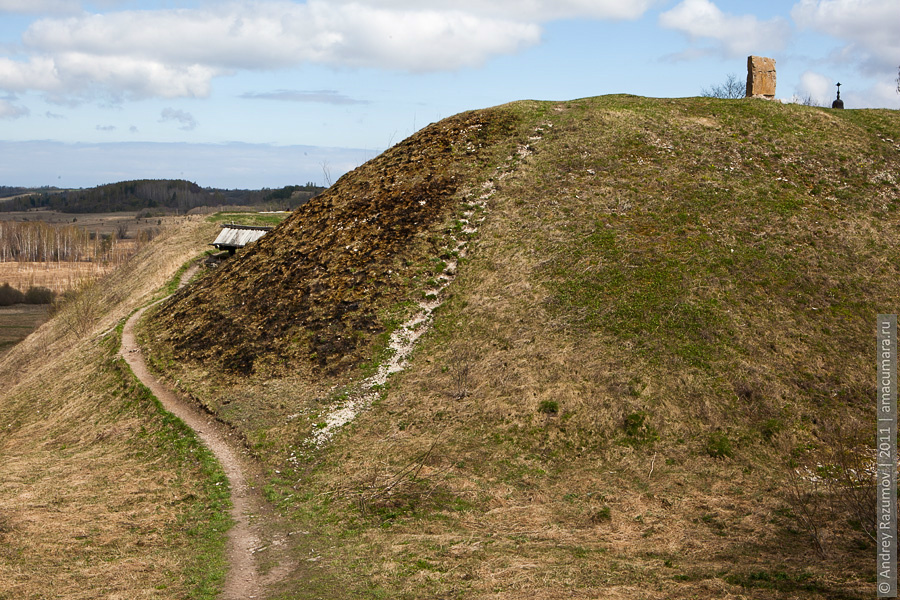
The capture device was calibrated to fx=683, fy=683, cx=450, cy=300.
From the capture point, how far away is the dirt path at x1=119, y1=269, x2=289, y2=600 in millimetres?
14364

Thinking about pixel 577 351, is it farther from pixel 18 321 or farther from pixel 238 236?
pixel 18 321

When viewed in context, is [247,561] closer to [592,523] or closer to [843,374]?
[592,523]

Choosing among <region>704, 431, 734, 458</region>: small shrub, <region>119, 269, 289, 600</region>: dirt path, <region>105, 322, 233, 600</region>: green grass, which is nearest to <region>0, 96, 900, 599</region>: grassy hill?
<region>704, 431, 734, 458</region>: small shrub

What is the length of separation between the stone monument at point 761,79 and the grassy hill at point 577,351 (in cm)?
214

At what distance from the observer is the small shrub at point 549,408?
71.0 feet

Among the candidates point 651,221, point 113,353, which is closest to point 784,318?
point 651,221

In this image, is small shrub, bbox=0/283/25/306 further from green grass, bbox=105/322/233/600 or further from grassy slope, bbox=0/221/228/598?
green grass, bbox=105/322/233/600

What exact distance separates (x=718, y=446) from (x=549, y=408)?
5059 millimetres

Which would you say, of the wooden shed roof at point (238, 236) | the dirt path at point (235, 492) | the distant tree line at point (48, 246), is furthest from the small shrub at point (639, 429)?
the distant tree line at point (48, 246)

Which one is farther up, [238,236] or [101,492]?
[238,236]

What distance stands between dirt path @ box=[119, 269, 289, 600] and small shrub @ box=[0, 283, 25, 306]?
3769 inches

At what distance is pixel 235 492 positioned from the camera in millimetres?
19688

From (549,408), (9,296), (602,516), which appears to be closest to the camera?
(602,516)

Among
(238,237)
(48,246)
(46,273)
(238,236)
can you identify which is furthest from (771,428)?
(48,246)
